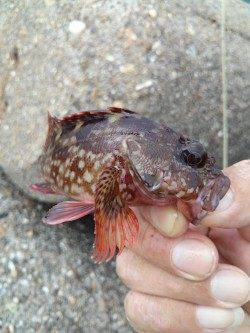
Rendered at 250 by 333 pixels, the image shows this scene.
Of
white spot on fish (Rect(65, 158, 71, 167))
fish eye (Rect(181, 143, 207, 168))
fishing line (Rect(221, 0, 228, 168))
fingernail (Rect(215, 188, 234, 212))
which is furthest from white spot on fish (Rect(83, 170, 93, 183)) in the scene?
fishing line (Rect(221, 0, 228, 168))

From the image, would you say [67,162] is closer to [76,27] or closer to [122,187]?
[122,187]

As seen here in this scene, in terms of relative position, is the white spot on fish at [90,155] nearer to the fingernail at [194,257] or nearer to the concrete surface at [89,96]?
the fingernail at [194,257]

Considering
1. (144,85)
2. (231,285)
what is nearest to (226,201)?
(231,285)

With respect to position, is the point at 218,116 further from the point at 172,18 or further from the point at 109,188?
the point at 109,188

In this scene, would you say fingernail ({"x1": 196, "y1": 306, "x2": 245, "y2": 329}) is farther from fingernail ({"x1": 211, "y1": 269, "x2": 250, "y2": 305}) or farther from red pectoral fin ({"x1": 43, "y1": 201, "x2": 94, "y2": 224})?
red pectoral fin ({"x1": 43, "y1": 201, "x2": 94, "y2": 224})

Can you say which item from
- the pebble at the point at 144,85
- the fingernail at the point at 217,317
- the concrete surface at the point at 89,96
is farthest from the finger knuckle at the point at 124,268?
the pebble at the point at 144,85

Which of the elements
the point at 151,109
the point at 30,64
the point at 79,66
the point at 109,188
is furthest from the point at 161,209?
the point at 30,64
